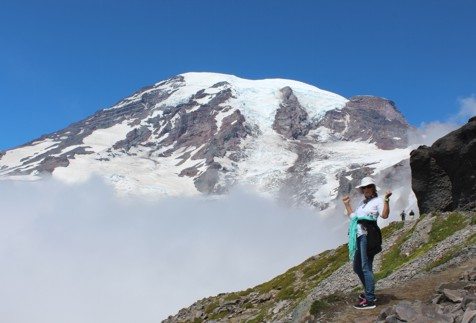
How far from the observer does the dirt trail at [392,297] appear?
15.6m

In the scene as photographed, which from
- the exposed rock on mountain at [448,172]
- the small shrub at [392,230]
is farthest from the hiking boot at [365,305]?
the small shrub at [392,230]

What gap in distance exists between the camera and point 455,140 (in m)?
45.1

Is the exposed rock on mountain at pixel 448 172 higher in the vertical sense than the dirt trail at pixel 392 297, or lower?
higher

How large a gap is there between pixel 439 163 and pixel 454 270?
89.3ft

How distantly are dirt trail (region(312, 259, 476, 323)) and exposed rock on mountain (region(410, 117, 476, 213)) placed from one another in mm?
22739

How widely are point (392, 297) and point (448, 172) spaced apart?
31.7 m

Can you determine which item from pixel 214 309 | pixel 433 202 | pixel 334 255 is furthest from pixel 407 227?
pixel 214 309

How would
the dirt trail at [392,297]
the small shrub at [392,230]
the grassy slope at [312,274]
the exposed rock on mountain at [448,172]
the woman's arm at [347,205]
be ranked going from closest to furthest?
the dirt trail at [392,297] → the woman's arm at [347,205] → the grassy slope at [312,274] → the exposed rock on mountain at [448,172] → the small shrub at [392,230]

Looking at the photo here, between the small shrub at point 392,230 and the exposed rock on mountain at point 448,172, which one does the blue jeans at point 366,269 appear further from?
the small shrub at point 392,230

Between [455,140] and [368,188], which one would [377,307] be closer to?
[368,188]

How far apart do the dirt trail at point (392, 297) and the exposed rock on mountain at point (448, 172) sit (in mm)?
22739

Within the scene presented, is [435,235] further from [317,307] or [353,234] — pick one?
[317,307]

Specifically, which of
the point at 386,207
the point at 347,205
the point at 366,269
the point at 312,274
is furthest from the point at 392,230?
the point at 386,207

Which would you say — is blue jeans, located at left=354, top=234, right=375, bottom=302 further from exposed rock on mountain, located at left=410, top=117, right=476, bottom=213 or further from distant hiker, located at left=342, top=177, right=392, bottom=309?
exposed rock on mountain, located at left=410, top=117, right=476, bottom=213
